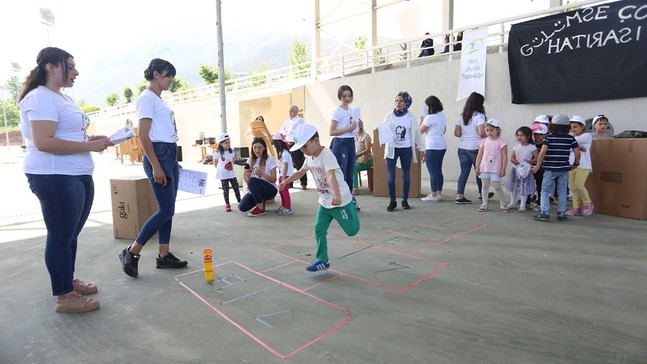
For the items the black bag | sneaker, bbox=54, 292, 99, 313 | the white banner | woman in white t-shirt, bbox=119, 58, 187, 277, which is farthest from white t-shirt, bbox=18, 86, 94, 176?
the white banner

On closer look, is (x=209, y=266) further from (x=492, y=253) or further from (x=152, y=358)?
(x=492, y=253)

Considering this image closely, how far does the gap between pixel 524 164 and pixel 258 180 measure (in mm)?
3939

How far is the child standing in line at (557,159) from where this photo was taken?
5.03 m

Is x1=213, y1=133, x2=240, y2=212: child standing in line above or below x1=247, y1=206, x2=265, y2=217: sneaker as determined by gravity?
above

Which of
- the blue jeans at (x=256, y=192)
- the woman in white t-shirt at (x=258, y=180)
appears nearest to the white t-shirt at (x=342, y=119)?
the woman in white t-shirt at (x=258, y=180)

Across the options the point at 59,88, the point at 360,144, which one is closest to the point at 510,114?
the point at 360,144

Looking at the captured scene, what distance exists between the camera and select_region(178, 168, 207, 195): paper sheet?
13.7ft

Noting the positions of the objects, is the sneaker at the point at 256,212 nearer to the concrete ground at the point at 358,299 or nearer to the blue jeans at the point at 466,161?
the concrete ground at the point at 358,299

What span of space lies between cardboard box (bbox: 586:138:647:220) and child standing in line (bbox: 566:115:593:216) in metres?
0.20

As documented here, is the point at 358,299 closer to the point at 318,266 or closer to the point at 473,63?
the point at 318,266

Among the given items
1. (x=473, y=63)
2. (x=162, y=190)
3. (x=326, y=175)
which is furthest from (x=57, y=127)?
(x=473, y=63)

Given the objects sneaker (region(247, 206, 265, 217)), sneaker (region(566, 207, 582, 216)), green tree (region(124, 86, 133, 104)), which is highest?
green tree (region(124, 86, 133, 104))

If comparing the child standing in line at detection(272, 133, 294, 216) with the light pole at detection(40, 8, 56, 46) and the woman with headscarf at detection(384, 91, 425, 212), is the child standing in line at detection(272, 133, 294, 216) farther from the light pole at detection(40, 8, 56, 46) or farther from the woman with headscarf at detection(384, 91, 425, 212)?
the light pole at detection(40, 8, 56, 46)

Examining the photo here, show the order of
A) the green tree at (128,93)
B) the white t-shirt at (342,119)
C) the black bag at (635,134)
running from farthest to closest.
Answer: the green tree at (128,93) → the white t-shirt at (342,119) → the black bag at (635,134)
